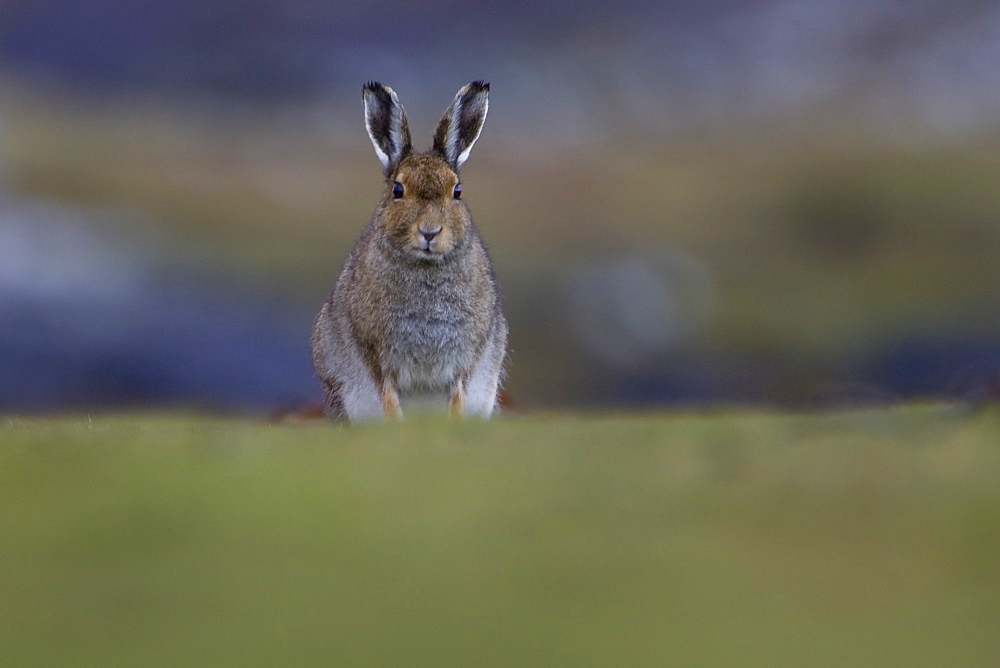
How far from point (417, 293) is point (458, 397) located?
116 cm

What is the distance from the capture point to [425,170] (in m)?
13.3

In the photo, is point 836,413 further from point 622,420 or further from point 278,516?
point 278,516

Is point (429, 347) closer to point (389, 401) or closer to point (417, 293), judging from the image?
point (417, 293)

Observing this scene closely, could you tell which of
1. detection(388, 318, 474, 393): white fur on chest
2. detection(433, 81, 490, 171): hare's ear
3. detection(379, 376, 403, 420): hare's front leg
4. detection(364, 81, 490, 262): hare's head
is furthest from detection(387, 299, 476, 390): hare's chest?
detection(433, 81, 490, 171): hare's ear

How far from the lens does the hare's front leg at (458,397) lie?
42.5 feet

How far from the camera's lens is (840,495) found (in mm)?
6453

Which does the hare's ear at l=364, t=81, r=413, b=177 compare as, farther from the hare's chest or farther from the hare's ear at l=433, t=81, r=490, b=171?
the hare's chest

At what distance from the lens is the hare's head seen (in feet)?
43.1

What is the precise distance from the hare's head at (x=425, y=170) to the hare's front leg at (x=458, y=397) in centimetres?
130

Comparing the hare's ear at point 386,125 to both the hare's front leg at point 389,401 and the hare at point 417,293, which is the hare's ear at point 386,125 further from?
the hare's front leg at point 389,401

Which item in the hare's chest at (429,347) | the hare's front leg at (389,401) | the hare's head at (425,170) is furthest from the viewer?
the hare's head at (425,170)

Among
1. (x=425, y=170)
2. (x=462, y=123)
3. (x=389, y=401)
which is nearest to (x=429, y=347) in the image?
(x=389, y=401)

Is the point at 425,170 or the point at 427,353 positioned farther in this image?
the point at 425,170

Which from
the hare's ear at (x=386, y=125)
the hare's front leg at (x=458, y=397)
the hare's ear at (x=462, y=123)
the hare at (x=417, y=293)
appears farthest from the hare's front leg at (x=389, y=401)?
the hare's ear at (x=462, y=123)
